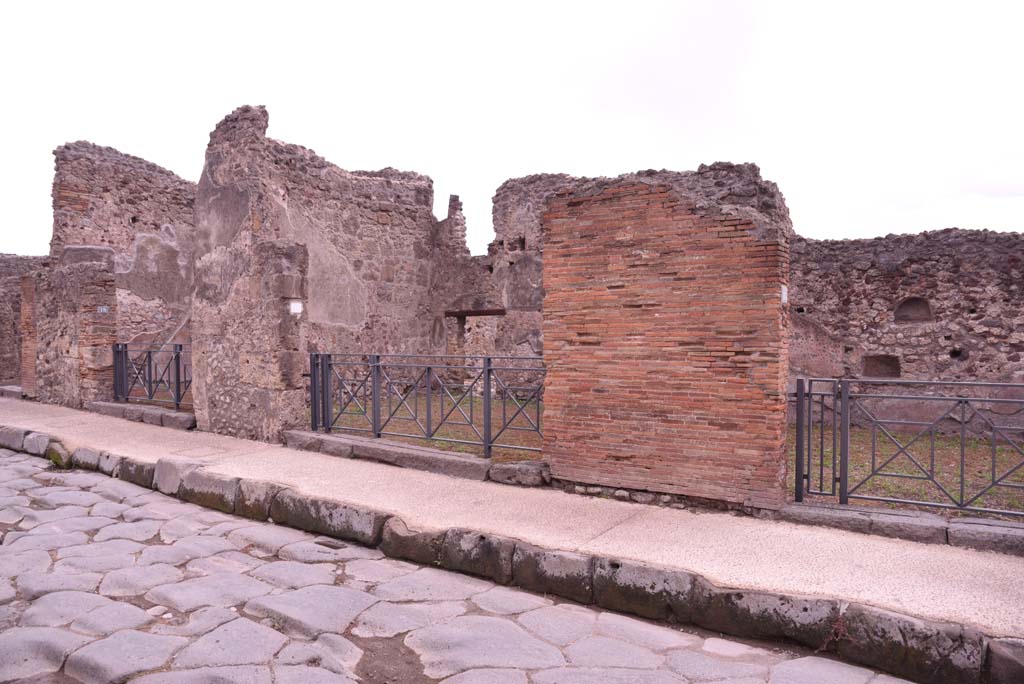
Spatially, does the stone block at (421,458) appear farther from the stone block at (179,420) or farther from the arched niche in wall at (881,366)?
the arched niche in wall at (881,366)

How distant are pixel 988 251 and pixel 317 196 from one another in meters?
9.29

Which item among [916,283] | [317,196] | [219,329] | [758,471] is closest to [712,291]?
[758,471]

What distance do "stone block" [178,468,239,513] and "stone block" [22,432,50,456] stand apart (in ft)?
8.80

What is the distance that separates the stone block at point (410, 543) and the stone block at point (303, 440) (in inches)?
104

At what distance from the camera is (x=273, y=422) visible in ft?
24.5

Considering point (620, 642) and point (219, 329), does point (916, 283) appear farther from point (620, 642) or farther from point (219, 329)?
point (219, 329)

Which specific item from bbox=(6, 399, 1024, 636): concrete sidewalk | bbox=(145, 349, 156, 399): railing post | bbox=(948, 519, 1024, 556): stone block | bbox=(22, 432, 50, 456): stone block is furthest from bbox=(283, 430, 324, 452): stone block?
bbox=(948, 519, 1024, 556): stone block

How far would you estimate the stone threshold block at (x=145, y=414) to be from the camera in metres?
8.35

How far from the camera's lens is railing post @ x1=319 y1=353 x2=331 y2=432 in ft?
24.3

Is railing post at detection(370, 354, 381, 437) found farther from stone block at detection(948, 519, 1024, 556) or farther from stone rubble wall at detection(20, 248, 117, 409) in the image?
stone rubble wall at detection(20, 248, 117, 409)

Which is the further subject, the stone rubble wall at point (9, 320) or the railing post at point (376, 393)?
the stone rubble wall at point (9, 320)

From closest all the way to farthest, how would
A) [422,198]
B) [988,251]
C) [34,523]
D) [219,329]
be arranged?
[34,523] < [219,329] < [988,251] < [422,198]

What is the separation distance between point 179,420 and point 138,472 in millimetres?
2139

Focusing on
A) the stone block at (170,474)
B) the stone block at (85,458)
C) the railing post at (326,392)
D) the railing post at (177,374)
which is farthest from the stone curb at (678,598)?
the railing post at (177,374)
